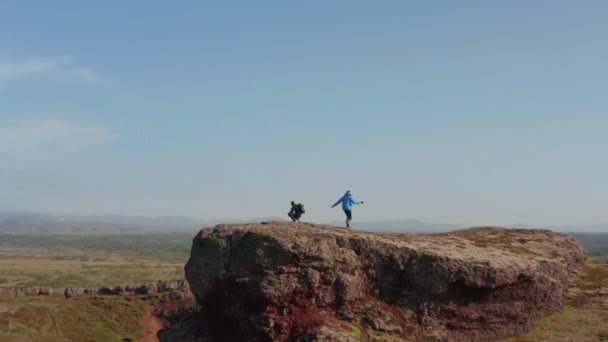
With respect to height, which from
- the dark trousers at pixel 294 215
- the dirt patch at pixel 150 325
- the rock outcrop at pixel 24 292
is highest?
the dark trousers at pixel 294 215

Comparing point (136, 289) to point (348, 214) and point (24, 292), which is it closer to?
point (24, 292)

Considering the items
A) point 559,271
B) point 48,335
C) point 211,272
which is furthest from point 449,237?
point 48,335

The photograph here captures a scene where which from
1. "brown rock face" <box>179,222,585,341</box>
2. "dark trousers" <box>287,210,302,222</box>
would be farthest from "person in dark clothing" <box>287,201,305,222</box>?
"brown rock face" <box>179,222,585,341</box>

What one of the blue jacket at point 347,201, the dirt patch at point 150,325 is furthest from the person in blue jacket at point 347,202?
the dirt patch at point 150,325

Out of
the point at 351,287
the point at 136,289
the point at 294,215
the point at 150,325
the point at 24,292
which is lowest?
the point at 150,325

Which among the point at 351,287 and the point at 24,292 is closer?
the point at 351,287

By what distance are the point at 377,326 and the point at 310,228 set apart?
6.82 metres

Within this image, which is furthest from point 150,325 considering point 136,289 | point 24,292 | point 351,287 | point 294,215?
point 351,287

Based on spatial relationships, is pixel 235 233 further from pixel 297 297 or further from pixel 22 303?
pixel 22 303

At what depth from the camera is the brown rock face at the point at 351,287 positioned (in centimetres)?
2794

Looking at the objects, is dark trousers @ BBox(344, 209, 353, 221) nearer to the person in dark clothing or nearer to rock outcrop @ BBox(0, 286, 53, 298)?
the person in dark clothing

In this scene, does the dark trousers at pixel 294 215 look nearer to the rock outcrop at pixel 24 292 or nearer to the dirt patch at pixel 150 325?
the dirt patch at pixel 150 325

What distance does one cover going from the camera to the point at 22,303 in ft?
269

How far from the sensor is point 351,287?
28.9 meters
